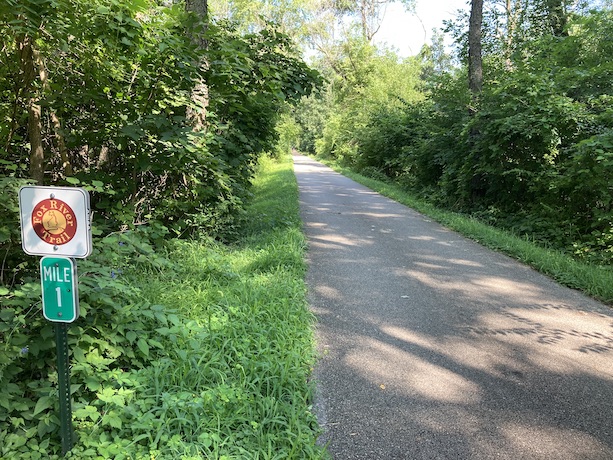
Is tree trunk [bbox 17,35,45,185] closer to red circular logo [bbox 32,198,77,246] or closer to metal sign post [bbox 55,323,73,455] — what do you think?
red circular logo [bbox 32,198,77,246]

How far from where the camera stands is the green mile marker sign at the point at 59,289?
6.97 feet

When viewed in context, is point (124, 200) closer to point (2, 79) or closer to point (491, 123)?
point (2, 79)

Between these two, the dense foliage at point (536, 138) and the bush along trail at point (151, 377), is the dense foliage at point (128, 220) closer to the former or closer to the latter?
the bush along trail at point (151, 377)

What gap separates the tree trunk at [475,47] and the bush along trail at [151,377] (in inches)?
414

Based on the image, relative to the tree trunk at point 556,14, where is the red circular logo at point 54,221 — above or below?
below

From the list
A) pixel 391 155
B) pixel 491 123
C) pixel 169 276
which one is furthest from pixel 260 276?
pixel 391 155

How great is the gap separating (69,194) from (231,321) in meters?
2.10

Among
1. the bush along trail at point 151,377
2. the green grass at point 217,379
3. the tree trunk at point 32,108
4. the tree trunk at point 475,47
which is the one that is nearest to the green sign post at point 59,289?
the bush along trail at point 151,377

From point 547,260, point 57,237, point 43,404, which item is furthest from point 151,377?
point 547,260

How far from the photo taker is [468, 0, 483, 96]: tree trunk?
11656 millimetres

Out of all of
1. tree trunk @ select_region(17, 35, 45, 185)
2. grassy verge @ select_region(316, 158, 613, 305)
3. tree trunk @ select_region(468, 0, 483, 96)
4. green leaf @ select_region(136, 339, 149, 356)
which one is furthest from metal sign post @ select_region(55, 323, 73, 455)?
tree trunk @ select_region(468, 0, 483, 96)

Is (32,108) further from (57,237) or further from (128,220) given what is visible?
(57,237)

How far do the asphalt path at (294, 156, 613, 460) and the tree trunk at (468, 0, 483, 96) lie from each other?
6.95 metres

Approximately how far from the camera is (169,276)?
487cm
